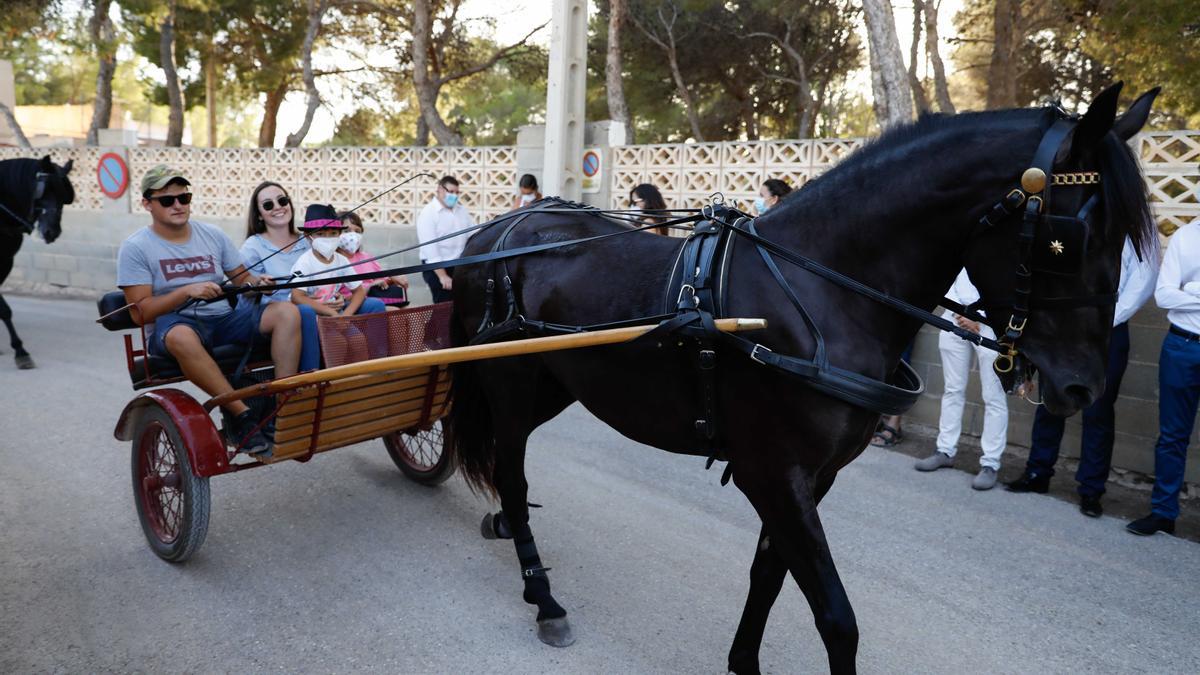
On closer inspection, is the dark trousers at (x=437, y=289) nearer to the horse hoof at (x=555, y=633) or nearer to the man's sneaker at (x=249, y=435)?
the man's sneaker at (x=249, y=435)

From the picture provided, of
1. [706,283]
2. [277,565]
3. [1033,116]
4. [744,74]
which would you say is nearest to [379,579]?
[277,565]

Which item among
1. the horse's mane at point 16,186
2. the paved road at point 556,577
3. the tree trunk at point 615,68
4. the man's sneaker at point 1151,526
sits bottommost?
the paved road at point 556,577

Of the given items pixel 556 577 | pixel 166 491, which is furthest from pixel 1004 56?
pixel 166 491

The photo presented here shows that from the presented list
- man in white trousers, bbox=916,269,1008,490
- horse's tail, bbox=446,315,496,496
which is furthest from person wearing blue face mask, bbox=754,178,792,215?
horse's tail, bbox=446,315,496,496

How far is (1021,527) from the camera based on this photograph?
4.55 meters

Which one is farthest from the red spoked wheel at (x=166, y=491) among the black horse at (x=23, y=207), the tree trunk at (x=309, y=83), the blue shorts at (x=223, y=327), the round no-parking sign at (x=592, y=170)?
the tree trunk at (x=309, y=83)

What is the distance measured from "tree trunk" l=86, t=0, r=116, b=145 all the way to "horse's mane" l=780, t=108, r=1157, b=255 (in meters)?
16.0

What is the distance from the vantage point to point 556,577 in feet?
12.2

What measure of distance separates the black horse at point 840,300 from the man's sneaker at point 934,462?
3180 millimetres

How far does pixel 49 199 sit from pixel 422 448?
20.2 feet

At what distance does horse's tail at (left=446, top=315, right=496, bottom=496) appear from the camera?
3953 mm

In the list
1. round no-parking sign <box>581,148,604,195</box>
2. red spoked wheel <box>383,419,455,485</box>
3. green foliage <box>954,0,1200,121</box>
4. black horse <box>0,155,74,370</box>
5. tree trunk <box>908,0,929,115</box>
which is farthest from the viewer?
→ tree trunk <box>908,0,929,115</box>

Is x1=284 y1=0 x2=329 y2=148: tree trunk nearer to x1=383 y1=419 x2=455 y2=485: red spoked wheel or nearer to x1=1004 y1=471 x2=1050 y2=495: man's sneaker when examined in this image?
x1=383 y1=419 x2=455 y2=485: red spoked wheel

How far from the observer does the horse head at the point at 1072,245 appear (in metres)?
2.06
